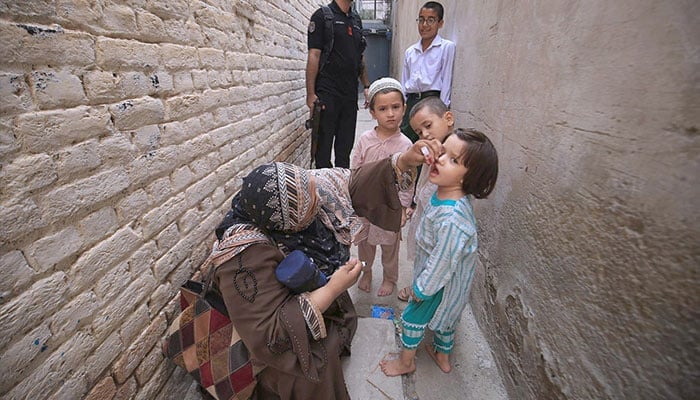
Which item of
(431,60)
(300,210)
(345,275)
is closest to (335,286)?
(345,275)

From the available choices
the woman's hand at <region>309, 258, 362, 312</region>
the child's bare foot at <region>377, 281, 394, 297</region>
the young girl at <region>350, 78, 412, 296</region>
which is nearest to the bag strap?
the young girl at <region>350, 78, 412, 296</region>

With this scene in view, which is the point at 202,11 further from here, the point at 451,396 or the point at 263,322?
the point at 451,396

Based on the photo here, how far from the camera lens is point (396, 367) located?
185cm

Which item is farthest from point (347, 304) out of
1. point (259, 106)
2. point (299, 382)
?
point (259, 106)

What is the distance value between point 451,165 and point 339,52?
107 inches

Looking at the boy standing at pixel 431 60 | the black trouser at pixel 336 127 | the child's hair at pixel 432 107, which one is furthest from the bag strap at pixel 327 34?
the child's hair at pixel 432 107

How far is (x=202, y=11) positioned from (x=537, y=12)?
6.64 ft

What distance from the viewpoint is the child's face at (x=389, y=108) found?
2.24 meters

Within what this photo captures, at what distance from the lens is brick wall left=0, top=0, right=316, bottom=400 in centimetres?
95

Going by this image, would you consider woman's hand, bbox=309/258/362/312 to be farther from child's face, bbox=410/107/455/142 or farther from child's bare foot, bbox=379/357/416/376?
child's face, bbox=410/107/455/142

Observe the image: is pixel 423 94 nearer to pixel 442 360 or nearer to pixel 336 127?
pixel 336 127

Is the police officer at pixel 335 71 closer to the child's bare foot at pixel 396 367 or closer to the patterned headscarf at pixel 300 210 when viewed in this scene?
the patterned headscarf at pixel 300 210

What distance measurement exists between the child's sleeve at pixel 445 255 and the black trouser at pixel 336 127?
2.74 metres

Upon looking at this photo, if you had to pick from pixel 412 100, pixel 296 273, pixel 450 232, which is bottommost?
pixel 296 273
